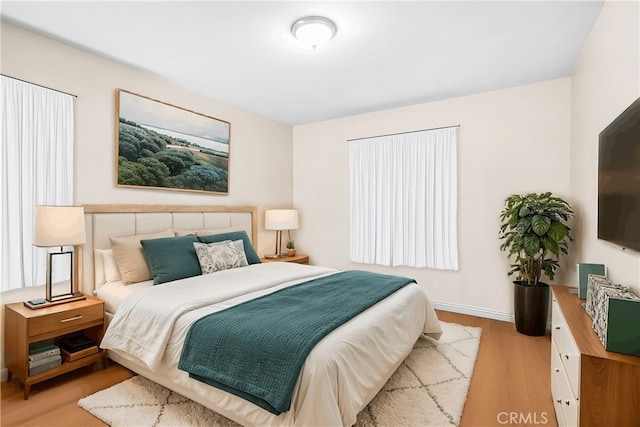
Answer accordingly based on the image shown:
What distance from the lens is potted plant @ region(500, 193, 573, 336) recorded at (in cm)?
304

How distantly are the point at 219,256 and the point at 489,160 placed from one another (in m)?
3.13

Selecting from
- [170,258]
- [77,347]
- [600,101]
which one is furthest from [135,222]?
[600,101]

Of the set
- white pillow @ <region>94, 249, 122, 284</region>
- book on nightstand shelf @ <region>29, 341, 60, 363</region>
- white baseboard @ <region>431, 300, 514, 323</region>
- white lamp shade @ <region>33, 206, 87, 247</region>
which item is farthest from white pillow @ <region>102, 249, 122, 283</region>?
white baseboard @ <region>431, 300, 514, 323</region>

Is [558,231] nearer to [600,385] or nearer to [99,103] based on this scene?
[600,385]

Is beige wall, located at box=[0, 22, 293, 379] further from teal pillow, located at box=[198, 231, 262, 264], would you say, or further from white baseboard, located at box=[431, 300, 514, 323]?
white baseboard, located at box=[431, 300, 514, 323]

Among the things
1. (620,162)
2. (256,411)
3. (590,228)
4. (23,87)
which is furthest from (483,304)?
(23,87)

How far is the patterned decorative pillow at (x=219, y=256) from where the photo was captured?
310 cm

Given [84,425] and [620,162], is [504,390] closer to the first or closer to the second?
[620,162]

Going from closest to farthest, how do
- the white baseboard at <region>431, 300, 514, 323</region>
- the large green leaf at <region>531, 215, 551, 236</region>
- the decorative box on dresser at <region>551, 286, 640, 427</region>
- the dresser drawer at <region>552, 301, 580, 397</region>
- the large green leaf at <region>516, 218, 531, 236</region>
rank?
the decorative box on dresser at <region>551, 286, 640, 427</region>
the dresser drawer at <region>552, 301, 580, 397</region>
the large green leaf at <region>531, 215, 551, 236</region>
the large green leaf at <region>516, 218, 531, 236</region>
the white baseboard at <region>431, 300, 514, 323</region>

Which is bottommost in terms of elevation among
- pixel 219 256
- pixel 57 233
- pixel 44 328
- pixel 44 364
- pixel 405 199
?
pixel 44 364

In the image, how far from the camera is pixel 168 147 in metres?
3.51

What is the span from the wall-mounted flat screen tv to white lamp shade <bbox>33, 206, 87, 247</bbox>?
342cm

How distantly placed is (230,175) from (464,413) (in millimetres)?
3467

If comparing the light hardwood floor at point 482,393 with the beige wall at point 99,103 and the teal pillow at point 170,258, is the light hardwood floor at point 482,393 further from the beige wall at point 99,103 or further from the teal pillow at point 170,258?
the beige wall at point 99,103
